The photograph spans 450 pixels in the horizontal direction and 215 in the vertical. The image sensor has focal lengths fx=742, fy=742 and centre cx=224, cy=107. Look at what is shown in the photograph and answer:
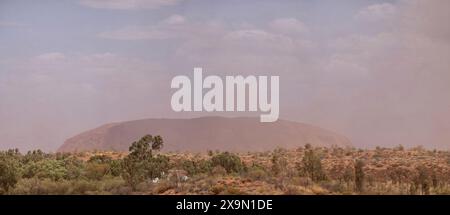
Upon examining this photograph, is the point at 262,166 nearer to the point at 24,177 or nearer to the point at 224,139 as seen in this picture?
the point at 224,139

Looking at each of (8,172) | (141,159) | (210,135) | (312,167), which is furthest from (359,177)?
(8,172)

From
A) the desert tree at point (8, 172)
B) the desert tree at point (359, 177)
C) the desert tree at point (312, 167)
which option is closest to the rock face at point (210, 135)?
the desert tree at point (312, 167)

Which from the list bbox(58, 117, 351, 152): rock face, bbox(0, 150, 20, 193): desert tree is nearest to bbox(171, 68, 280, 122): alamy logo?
bbox(58, 117, 351, 152): rock face

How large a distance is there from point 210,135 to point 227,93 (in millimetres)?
2229

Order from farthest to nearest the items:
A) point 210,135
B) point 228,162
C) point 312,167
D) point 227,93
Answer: point 228,162, point 210,135, point 312,167, point 227,93

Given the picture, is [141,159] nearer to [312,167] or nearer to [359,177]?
[312,167]

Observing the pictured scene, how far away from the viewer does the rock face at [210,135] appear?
74.8 ft

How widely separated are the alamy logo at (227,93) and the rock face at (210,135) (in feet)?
1.83

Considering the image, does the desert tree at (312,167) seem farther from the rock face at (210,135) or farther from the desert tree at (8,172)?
the desert tree at (8,172)

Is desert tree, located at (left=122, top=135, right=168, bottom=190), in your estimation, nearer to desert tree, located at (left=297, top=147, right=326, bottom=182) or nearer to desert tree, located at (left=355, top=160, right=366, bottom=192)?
desert tree, located at (left=297, top=147, right=326, bottom=182)

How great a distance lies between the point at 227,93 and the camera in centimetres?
2172

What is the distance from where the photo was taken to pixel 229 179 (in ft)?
72.5

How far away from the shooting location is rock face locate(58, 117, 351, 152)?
22797 mm
